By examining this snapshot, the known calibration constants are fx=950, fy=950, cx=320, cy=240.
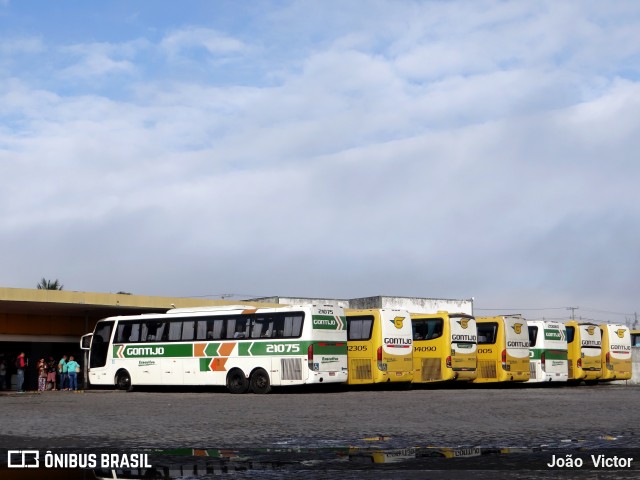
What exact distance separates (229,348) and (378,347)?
506 cm

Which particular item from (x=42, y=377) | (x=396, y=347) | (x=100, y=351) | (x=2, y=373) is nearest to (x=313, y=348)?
(x=396, y=347)

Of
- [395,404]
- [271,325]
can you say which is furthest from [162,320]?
[395,404]

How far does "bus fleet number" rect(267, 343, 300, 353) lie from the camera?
29747 millimetres

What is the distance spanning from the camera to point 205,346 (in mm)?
31938

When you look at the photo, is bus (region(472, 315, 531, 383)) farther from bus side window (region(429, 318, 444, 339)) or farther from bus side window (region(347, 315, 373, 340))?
bus side window (region(347, 315, 373, 340))

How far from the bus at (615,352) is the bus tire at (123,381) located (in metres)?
20.8

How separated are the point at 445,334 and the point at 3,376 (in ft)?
62.7

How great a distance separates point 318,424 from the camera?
15.4 meters

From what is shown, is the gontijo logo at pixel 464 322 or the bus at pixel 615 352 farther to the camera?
the bus at pixel 615 352

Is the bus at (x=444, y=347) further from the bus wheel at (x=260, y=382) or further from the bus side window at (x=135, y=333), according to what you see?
the bus side window at (x=135, y=333)

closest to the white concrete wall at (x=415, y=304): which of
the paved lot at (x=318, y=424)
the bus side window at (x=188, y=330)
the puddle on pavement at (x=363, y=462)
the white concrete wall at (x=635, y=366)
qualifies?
the white concrete wall at (x=635, y=366)

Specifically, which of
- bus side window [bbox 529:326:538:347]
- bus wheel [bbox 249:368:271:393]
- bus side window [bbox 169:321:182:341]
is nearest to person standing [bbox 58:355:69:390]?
bus side window [bbox 169:321:182:341]

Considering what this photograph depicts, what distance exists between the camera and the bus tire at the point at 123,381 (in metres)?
34.4

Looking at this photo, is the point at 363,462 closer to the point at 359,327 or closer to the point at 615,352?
the point at 359,327
